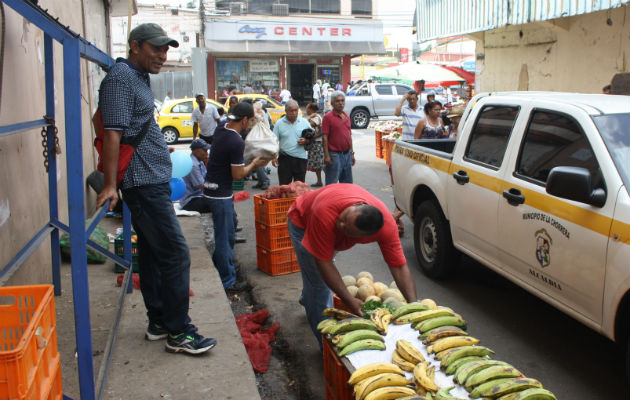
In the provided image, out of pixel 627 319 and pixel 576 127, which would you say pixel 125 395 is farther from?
pixel 576 127

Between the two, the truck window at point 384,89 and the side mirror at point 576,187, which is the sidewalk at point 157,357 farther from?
the truck window at point 384,89

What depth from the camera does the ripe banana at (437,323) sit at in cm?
338

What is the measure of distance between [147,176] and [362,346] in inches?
72.0

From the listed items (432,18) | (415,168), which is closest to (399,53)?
(432,18)

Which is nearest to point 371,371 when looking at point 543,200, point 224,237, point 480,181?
point 543,200

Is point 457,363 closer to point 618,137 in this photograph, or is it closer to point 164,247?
point 164,247

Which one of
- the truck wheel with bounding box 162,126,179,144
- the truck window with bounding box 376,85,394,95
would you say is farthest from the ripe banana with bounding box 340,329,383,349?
the truck window with bounding box 376,85,394,95

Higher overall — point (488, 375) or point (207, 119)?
point (207, 119)

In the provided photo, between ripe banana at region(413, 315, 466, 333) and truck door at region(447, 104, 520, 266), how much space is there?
5.57 feet

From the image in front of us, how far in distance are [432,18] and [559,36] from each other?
4.48 m

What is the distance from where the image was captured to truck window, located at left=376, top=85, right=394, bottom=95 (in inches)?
1063

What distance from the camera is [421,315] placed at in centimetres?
349

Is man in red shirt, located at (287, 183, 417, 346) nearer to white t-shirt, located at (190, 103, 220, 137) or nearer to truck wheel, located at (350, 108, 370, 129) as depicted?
white t-shirt, located at (190, 103, 220, 137)

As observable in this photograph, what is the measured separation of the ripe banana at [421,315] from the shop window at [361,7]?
41.1 metres
